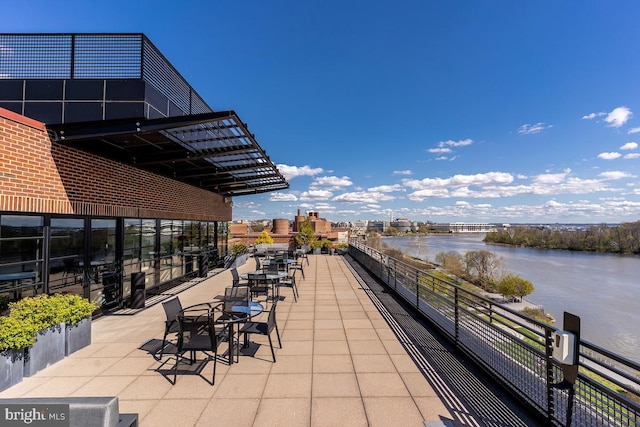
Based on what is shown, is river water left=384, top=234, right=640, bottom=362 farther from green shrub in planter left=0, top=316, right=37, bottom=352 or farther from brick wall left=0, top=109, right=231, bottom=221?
green shrub in planter left=0, top=316, right=37, bottom=352

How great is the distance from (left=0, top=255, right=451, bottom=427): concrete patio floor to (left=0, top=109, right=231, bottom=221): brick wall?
88.2 inches

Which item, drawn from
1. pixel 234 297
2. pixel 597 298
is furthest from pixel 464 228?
pixel 234 297

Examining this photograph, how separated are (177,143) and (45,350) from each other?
13.1 ft

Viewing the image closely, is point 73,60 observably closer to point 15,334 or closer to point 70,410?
point 15,334

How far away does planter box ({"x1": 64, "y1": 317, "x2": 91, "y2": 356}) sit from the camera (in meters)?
4.27

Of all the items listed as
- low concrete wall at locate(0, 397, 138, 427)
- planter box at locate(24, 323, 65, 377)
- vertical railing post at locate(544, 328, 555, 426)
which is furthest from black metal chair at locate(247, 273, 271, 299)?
vertical railing post at locate(544, 328, 555, 426)

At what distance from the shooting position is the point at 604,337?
21453mm

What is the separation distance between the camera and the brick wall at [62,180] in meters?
4.09

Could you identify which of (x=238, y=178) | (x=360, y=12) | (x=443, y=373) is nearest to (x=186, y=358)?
(x=443, y=373)

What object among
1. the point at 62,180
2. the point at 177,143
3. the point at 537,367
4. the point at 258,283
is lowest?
the point at 258,283

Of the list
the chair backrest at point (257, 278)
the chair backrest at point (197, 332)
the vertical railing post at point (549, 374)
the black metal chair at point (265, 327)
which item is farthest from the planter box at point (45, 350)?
the vertical railing post at point (549, 374)

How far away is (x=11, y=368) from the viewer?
3.46 metres

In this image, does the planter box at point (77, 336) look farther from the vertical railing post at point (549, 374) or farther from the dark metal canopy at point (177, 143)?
the vertical railing post at point (549, 374)

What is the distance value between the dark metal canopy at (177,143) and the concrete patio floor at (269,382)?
130 inches
